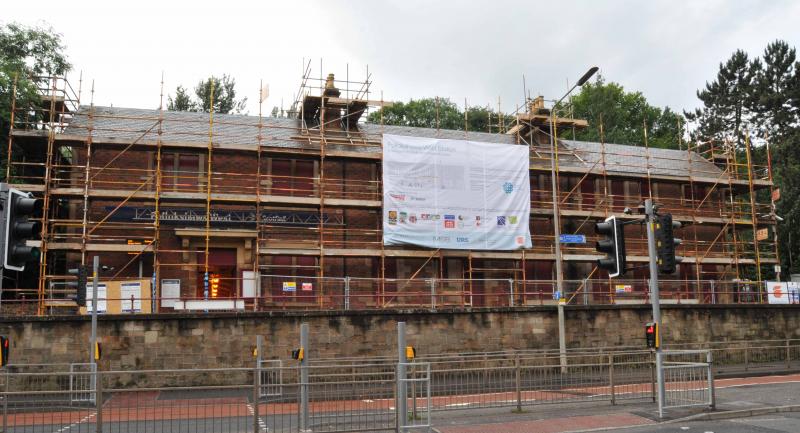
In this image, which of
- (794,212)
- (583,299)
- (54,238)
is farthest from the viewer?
(794,212)

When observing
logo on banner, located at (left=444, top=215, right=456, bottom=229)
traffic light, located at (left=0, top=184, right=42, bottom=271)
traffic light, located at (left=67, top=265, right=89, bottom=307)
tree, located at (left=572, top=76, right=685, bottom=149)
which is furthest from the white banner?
tree, located at (left=572, top=76, right=685, bottom=149)

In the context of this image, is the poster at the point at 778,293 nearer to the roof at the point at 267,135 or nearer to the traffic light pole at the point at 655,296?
the roof at the point at 267,135

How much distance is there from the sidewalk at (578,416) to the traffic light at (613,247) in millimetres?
2812

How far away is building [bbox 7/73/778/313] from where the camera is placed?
2509 centimetres

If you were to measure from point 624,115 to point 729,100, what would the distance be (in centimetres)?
850

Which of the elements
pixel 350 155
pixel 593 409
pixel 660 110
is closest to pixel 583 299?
pixel 350 155

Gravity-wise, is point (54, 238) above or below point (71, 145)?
below

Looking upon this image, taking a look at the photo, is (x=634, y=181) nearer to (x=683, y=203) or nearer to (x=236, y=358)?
(x=683, y=203)

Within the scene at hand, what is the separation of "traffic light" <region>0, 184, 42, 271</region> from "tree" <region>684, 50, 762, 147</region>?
57105mm

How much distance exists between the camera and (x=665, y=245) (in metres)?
13.5

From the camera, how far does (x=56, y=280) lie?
2584 centimetres

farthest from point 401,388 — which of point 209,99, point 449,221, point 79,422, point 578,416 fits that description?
point 209,99

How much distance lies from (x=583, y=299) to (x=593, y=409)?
1371 centimetres

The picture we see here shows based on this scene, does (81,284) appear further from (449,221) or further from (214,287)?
(449,221)
